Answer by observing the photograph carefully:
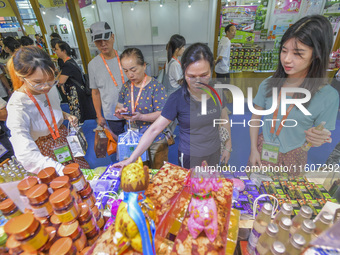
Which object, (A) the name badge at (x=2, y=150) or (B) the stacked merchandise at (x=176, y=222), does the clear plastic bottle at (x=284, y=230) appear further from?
(A) the name badge at (x=2, y=150)

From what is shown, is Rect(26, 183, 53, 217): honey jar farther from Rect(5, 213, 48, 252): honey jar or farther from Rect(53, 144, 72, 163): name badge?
Rect(53, 144, 72, 163): name badge

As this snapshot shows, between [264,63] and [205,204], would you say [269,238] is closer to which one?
[205,204]

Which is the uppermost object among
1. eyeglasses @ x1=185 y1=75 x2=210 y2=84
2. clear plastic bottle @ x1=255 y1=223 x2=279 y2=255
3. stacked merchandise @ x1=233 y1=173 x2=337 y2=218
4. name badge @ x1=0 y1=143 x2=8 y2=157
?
eyeglasses @ x1=185 y1=75 x2=210 y2=84

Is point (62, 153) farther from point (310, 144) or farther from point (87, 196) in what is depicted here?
point (310, 144)

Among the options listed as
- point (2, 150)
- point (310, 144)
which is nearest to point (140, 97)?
point (310, 144)

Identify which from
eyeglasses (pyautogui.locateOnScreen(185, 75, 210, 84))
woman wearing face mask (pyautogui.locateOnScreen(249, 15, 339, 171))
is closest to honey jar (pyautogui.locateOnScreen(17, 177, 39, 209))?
eyeglasses (pyautogui.locateOnScreen(185, 75, 210, 84))

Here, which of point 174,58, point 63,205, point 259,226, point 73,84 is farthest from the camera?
point 73,84

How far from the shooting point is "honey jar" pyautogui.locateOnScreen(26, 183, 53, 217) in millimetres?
647

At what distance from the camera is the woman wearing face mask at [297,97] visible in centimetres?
100

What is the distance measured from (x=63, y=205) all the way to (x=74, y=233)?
11 centimetres

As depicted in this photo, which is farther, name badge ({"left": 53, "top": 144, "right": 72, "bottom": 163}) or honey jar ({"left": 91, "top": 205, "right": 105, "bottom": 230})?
name badge ({"left": 53, "top": 144, "right": 72, "bottom": 163})

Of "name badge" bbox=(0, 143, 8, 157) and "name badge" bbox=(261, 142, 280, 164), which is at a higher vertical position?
"name badge" bbox=(261, 142, 280, 164)

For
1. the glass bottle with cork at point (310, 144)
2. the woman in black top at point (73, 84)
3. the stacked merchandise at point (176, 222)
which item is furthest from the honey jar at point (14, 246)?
the woman in black top at point (73, 84)

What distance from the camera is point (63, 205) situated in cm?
63
